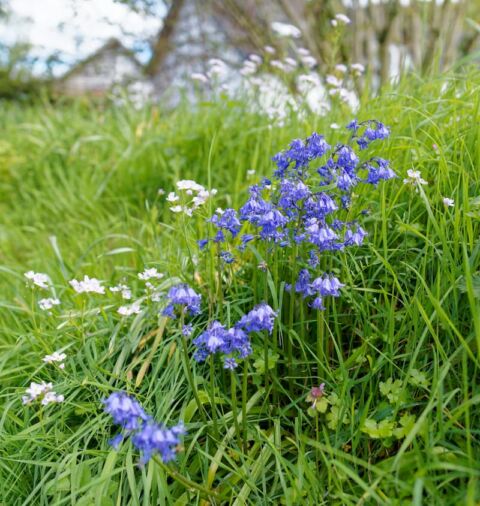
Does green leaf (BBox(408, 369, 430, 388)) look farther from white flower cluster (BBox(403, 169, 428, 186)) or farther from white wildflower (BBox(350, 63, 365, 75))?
white wildflower (BBox(350, 63, 365, 75))

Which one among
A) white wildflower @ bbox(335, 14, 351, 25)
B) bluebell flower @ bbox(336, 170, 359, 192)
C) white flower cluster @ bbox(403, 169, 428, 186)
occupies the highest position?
white wildflower @ bbox(335, 14, 351, 25)

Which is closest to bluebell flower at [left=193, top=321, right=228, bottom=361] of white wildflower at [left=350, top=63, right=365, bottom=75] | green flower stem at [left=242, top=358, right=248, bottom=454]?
green flower stem at [left=242, top=358, right=248, bottom=454]

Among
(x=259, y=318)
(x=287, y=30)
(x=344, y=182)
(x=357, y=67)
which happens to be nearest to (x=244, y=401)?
(x=259, y=318)

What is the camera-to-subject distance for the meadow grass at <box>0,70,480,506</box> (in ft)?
5.28

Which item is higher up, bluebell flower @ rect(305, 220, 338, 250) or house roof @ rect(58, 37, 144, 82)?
bluebell flower @ rect(305, 220, 338, 250)

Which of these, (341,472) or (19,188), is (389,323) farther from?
(19,188)

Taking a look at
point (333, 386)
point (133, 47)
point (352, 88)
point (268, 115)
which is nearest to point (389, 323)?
point (333, 386)

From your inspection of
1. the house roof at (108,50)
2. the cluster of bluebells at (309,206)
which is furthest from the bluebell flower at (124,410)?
the house roof at (108,50)

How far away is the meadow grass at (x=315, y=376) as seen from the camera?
1609mm

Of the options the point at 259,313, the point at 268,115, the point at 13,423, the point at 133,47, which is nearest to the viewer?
the point at 259,313

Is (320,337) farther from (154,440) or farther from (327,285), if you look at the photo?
(154,440)

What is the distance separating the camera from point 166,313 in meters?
1.58

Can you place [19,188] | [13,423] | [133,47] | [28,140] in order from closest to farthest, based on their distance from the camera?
1. [13,423]
2. [19,188]
3. [28,140]
4. [133,47]

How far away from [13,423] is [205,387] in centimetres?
79
